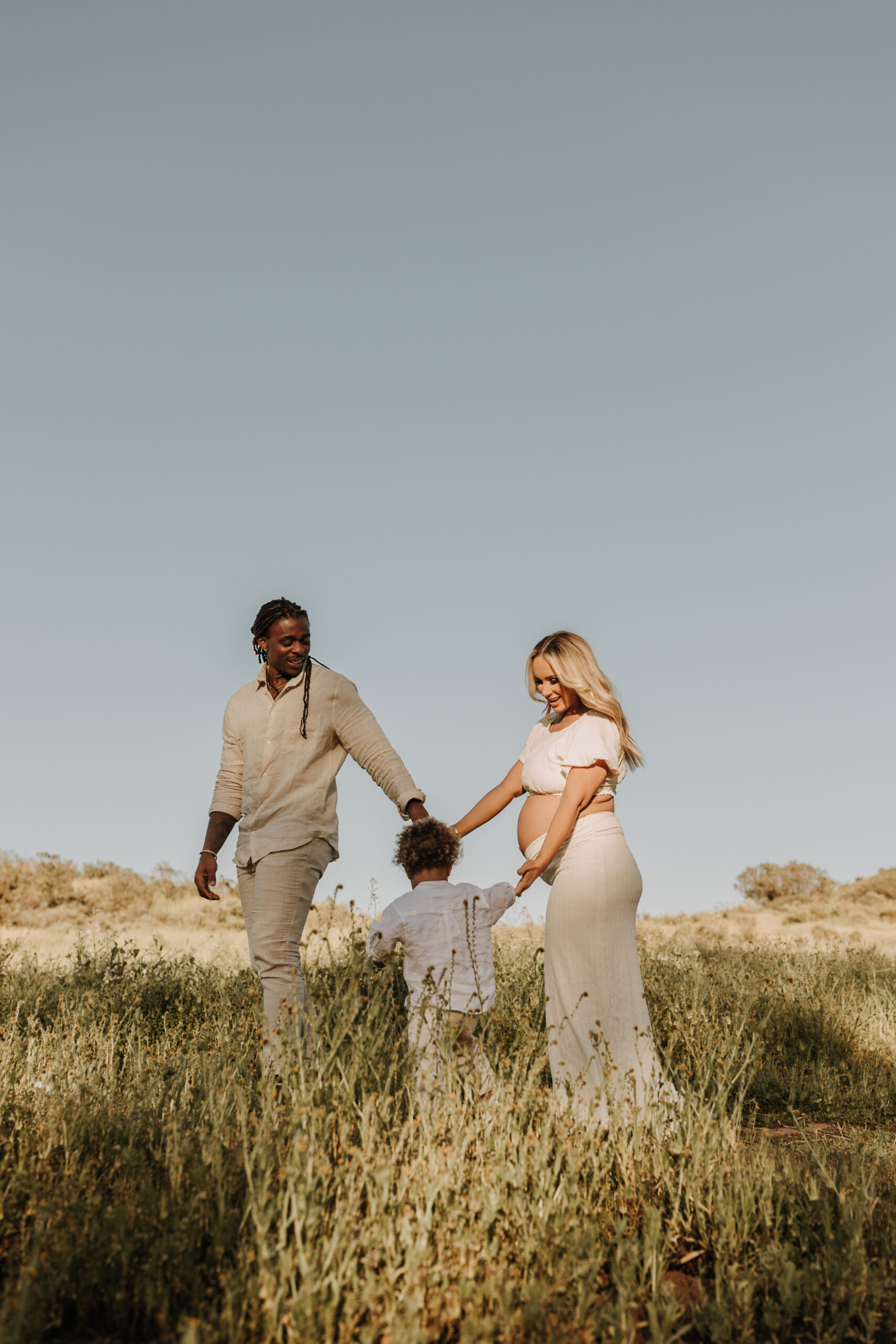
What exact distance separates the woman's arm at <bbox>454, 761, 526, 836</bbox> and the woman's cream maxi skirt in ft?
1.87

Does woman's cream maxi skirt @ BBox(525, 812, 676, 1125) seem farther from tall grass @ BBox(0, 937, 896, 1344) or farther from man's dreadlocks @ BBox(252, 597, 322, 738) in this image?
man's dreadlocks @ BBox(252, 597, 322, 738)

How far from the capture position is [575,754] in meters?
4.54

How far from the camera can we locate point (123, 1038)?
6000mm

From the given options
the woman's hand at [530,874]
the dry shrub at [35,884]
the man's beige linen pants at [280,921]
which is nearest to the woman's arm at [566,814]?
the woman's hand at [530,874]

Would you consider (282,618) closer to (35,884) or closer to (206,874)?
(206,874)

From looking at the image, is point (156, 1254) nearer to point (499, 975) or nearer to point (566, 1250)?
point (566, 1250)

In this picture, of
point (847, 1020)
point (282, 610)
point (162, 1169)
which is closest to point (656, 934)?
point (847, 1020)

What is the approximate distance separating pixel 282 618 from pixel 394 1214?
3.19m

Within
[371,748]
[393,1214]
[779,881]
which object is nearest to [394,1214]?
[393,1214]

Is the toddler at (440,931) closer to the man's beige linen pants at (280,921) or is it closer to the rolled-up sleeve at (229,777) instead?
the man's beige linen pants at (280,921)

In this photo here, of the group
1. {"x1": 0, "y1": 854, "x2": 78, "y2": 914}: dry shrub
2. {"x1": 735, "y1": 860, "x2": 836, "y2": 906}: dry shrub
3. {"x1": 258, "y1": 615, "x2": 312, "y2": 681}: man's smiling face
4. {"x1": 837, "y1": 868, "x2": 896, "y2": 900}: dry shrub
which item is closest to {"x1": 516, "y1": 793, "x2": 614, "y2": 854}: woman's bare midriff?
{"x1": 258, "y1": 615, "x2": 312, "y2": 681}: man's smiling face

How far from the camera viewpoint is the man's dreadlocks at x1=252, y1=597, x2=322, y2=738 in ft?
16.7

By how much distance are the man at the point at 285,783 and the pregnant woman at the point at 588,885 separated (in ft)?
2.52

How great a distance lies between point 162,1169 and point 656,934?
14.1m
